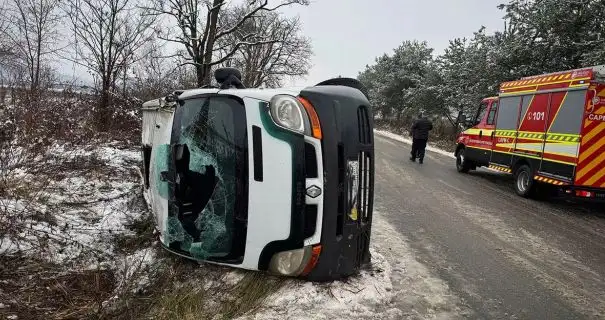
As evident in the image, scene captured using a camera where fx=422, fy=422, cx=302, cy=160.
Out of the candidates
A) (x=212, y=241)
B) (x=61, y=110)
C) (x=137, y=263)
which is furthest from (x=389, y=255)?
(x=61, y=110)

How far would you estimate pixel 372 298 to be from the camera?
10.7 feet

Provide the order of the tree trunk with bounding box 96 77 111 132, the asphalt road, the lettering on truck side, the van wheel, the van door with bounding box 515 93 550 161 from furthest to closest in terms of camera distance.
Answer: the van wheel, the tree trunk with bounding box 96 77 111 132, the van door with bounding box 515 93 550 161, the lettering on truck side, the asphalt road

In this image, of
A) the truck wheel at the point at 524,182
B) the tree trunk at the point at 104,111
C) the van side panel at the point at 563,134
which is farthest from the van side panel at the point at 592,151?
the tree trunk at the point at 104,111

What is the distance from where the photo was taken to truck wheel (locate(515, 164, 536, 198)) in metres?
8.81

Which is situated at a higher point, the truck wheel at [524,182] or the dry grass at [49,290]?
the truck wheel at [524,182]

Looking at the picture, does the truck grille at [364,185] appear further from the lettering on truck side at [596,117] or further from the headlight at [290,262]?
the lettering on truck side at [596,117]

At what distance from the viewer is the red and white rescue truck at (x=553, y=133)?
299 inches

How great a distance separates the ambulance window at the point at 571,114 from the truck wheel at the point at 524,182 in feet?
3.57

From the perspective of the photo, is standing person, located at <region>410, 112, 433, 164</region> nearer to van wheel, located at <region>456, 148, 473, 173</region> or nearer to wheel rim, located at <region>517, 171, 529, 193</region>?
van wheel, located at <region>456, 148, 473, 173</region>

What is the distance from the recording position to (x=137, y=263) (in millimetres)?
4145

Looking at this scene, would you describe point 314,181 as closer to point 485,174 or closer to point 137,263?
point 137,263

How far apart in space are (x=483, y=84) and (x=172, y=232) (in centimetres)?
1781

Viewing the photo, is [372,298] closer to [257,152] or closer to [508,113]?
[257,152]

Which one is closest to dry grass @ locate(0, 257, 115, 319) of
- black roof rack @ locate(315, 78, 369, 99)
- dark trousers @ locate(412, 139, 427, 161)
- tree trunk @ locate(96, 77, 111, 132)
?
black roof rack @ locate(315, 78, 369, 99)
